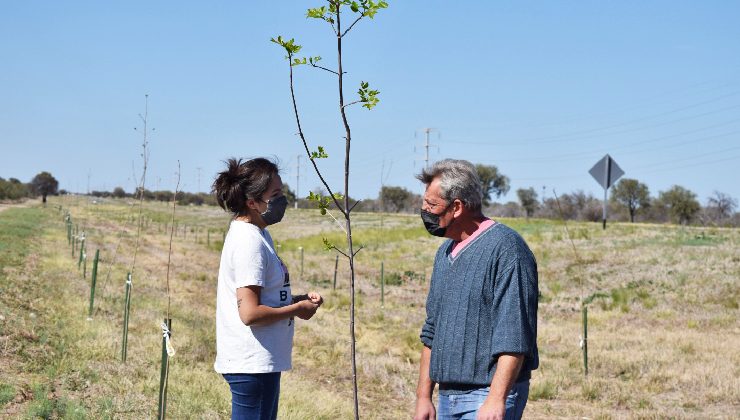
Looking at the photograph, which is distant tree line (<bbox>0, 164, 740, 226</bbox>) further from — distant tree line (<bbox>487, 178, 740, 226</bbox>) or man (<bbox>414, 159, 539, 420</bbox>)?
man (<bbox>414, 159, 539, 420</bbox>)

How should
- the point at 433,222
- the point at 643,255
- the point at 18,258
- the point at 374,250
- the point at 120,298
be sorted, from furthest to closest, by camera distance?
1. the point at 374,250
2. the point at 643,255
3. the point at 18,258
4. the point at 120,298
5. the point at 433,222

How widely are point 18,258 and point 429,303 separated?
1563cm

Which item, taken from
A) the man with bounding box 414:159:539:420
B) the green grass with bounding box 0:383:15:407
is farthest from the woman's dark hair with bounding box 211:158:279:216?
the green grass with bounding box 0:383:15:407

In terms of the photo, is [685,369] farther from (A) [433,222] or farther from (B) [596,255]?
(B) [596,255]

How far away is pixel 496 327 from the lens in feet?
8.64

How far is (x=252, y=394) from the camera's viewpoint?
119 inches

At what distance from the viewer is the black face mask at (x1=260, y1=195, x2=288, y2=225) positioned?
10.2 feet

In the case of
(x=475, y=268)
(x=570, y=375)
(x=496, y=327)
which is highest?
(x=475, y=268)

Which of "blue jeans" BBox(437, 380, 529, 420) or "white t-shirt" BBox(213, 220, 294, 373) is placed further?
"white t-shirt" BBox(213, 220, 294, 373)

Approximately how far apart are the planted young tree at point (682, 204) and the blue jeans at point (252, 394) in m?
69.5

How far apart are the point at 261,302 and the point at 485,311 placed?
0.91 m

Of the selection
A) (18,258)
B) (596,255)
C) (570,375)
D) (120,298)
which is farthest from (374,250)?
(570,375)

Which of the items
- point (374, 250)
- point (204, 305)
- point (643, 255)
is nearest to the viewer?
point (204, 305)

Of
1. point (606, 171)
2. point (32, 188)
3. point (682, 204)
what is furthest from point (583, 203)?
point (32, 188)
